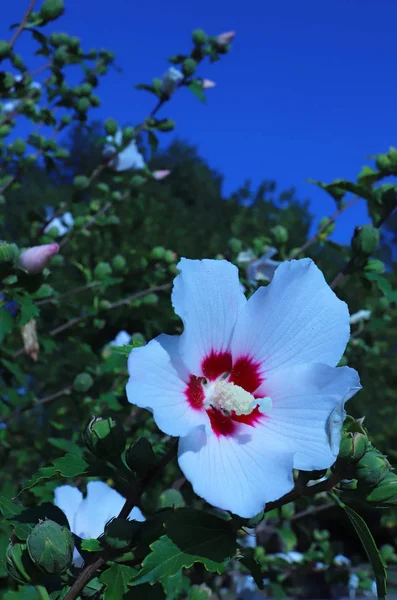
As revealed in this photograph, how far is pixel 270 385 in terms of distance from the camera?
79 centimetres

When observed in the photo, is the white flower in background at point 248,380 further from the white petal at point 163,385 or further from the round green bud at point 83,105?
the round green bud at point 83,105

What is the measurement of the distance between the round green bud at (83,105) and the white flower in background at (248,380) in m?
2.29

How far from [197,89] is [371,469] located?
2.15 m

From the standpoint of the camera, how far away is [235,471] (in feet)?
2.27

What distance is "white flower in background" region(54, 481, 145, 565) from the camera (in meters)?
1.03

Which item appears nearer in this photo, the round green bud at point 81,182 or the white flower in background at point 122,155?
the round green bud at point 81,182

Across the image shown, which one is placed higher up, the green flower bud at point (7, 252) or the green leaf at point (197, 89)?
the green leaf at point (197, 89)

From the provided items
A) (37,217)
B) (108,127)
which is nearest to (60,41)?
(108,127)

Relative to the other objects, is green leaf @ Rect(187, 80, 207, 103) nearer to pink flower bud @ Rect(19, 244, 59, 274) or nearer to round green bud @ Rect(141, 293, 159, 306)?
round green bud @ Rect(141, 293, 159, 306)

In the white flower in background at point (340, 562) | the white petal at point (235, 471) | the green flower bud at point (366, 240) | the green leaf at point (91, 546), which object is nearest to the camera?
the white petal at point (235, 471)

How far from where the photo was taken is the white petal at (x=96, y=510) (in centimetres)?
102

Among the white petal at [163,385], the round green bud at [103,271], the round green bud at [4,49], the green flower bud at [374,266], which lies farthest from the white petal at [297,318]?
the round green bud at [103,271]

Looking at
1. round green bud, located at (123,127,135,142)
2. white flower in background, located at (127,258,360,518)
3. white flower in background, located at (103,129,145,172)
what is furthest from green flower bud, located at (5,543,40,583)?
white flower in background, located at (103,129,145,172)

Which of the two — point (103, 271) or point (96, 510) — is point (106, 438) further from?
point (103, 271)
